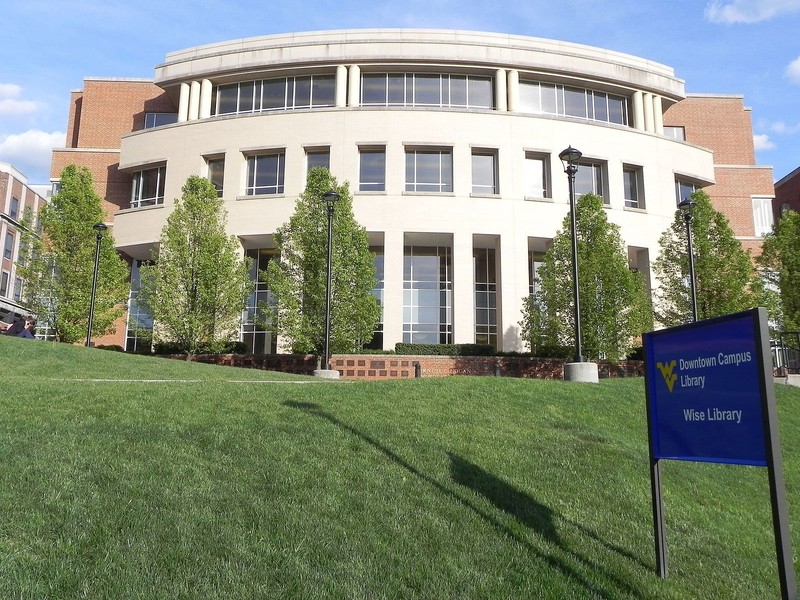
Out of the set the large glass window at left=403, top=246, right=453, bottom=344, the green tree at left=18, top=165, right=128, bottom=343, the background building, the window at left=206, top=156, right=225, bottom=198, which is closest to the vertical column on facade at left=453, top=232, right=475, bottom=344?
the background building

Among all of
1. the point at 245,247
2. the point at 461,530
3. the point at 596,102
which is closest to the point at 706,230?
the point at 596,102

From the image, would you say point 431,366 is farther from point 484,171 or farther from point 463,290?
point 484,171

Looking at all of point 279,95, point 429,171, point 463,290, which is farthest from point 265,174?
point 463,290

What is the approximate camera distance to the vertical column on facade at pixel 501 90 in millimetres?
32822

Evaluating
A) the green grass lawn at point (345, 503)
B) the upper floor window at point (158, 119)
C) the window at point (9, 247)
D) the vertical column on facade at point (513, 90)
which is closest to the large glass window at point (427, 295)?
the vertical column on facade at point (513, 90)

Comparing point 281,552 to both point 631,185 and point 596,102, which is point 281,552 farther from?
point 596,102

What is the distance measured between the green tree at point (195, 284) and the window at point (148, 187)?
7190 mm

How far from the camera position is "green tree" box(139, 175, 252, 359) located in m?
26.4

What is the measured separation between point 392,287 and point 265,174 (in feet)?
30.9

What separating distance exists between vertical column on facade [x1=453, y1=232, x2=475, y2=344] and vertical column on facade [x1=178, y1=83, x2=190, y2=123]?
56.5 feet

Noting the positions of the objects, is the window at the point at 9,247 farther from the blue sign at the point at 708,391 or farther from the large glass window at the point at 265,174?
the blue sign at the point at 708,391

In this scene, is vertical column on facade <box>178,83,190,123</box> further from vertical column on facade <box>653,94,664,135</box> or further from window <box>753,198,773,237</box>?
window <box>753,198,773,237</box>

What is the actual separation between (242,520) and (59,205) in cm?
2823

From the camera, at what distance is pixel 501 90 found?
33000 mm
